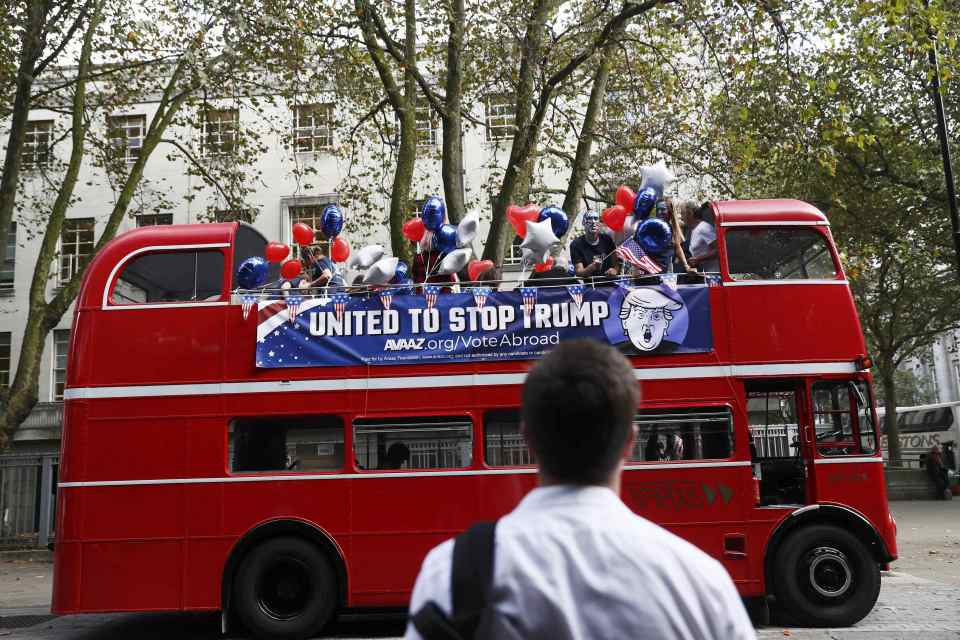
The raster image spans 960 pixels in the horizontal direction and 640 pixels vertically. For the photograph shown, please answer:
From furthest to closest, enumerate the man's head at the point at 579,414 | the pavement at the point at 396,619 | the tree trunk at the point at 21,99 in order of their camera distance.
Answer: the tree trunk at the point at 21,99
the pavement at the point at 396,619
the man's head at the point at 579,414

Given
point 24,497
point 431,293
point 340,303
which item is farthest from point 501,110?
point 24,497

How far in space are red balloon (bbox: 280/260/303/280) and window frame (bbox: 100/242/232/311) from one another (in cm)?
86

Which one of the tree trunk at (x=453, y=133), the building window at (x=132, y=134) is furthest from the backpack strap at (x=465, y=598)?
the building window at (x=132, y=134)

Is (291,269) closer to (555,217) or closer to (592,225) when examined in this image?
(555,217)

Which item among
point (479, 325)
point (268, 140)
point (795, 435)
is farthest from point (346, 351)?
point (268, 140)

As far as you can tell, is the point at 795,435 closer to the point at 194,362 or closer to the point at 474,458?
the point at 474,458

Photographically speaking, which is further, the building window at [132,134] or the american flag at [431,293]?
the building window at [132,134]

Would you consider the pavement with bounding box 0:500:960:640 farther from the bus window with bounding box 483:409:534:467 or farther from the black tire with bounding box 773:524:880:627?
the bus window with bounding box 483:409:534:467

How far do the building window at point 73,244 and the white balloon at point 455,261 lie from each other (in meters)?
20.8

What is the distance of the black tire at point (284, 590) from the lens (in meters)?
8.12

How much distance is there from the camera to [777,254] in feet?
28.8

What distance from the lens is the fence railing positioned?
18109 mm

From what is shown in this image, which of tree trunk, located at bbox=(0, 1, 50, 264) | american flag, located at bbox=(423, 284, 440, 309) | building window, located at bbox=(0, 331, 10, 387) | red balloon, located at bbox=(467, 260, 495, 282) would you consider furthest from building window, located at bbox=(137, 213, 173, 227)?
american flag, located at bbox=(423, 284, 440, 309)

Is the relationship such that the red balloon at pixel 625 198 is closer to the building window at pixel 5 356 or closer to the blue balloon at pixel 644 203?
the blue balloon at pixel 644 203
